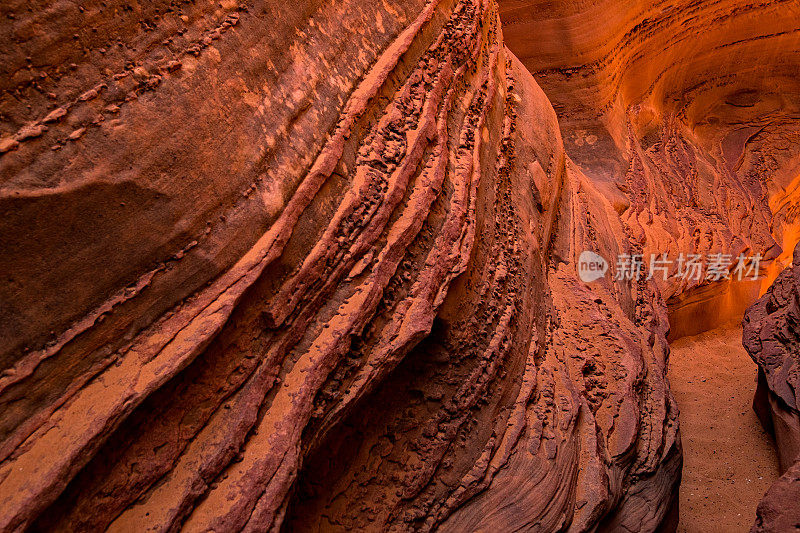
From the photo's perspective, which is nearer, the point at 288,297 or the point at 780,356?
the point at 288,297

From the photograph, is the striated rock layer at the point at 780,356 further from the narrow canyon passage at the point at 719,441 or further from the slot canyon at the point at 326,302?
the narrow canyon passage at the point at 719,441

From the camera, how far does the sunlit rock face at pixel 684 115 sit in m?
4.63

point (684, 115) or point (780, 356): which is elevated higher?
point (684, 115)

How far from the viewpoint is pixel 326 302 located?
71.7 inches

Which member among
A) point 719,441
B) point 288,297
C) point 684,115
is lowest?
point 719,441

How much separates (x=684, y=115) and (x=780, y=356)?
382 centimetres

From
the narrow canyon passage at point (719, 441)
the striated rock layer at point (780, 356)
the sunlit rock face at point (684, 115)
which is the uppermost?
the sunlit rock face at point (684, 115)

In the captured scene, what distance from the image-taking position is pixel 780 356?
299cm

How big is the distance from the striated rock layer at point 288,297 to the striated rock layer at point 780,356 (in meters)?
0.58

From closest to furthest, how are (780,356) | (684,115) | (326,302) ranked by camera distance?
(326,302) < (780,356) < (684,115)

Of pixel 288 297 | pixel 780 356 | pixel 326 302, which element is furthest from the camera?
pixel 780 356

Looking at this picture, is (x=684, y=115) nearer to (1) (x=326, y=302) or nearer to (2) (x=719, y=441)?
(2) (x=719, y=441)

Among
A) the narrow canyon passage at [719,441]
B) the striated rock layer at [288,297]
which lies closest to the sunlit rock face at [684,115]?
the narrow canyon passage at [719,441]

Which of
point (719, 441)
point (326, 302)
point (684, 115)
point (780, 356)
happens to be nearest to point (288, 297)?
point (326, 302)
